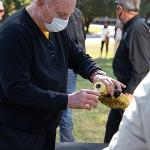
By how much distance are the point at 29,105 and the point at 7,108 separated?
0.17m

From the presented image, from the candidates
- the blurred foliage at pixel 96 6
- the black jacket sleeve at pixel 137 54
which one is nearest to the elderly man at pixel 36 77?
the black jacket sleeve at pixel 137 54

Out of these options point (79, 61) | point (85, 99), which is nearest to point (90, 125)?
point (79, 61)

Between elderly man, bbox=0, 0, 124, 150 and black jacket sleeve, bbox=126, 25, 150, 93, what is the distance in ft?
→ 5.72

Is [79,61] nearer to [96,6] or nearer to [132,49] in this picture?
[132,49]

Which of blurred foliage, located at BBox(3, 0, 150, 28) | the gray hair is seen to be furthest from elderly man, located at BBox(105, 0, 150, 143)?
blurred foliage, located at BBox(3, 0, 150, 28)

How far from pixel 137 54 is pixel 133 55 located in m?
0.04

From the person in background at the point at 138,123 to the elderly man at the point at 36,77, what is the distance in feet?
4.33

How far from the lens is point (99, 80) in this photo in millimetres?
2973

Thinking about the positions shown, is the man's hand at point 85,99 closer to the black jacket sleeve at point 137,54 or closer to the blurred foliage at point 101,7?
the black jacket sleeve at point 137,54

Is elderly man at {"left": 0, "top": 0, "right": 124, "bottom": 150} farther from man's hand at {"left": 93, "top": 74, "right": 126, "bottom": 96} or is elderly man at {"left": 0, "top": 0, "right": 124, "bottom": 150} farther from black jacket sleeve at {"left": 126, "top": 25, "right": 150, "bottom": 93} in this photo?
black jacket sleeve at {"left": 126, "top": 25, "right": 150, "bottom": 93}

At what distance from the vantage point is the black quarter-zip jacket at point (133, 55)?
4.84 metres

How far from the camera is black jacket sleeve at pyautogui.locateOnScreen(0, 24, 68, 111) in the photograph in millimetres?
2746

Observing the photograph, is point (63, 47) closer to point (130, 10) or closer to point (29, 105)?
point (29, 105)

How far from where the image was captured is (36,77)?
286 cm
